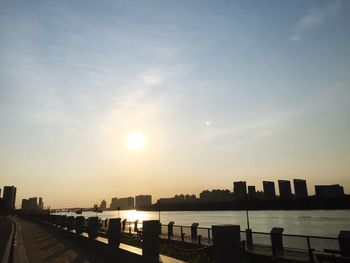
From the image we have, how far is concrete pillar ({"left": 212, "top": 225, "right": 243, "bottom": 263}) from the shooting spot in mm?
7227

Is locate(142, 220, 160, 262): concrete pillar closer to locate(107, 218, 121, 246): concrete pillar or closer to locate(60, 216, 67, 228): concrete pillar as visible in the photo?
locate(107, 218, 121, 246): concrete pillar

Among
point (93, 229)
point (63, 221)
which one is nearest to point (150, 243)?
point (93, 229)

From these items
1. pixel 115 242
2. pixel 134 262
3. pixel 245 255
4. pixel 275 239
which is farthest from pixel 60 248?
pixel 275 239

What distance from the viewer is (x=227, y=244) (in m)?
7.25

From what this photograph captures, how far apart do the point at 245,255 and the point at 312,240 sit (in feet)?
10.6

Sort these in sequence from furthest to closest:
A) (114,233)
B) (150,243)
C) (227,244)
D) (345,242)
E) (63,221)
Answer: (63,221) → (345,242) → (114,233) → (150,243) → (227,244)

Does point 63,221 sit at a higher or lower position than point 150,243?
higher

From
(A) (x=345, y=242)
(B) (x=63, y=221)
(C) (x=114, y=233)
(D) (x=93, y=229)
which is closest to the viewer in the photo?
(C) (x=114, y=233)

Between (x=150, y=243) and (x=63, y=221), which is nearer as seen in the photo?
(x=150, y=243)

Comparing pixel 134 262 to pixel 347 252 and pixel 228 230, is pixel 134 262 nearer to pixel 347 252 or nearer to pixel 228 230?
pixel 228 230

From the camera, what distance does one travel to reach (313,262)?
13.4 m

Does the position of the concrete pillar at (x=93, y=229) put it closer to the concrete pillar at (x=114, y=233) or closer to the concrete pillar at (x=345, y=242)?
the concrete pillar at (x=114, y=233)

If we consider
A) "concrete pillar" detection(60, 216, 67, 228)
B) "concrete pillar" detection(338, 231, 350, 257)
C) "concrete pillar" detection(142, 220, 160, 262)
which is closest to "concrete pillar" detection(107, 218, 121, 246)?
"concrete pillar" detection(142, 220, 160, 262)

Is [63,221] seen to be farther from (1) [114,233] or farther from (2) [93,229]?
(1) [114,233]
